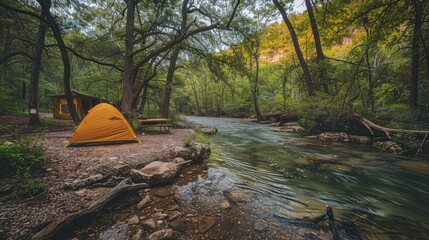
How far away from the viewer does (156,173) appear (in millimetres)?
3883

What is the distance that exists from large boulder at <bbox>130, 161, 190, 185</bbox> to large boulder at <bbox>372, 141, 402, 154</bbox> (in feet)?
32.3

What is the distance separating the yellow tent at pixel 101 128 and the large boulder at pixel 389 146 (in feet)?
38.9

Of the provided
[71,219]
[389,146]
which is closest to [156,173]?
[71,219]

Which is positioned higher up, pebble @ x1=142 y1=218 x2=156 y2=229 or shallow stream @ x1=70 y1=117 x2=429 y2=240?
pebble @ x1=142 y1=218 x2=156 y2=229

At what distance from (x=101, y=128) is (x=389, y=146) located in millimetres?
12810

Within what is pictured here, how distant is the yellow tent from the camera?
5.86 metres

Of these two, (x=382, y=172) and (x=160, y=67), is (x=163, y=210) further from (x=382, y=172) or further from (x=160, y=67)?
(x=160, y=67)

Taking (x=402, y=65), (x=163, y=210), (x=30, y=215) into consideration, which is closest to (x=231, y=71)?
(x=163, y=210)

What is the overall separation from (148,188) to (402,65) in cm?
1824

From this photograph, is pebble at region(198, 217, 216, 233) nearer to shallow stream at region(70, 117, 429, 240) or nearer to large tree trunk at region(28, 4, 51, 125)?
shallow stream at region(70, 117, 429, 240)

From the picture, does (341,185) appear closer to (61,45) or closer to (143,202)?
(143,202)

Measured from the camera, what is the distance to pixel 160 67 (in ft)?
50.1

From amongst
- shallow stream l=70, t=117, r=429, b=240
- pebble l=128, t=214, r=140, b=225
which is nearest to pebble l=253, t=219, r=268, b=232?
shallow stream l=70, t=117, r=429, b=240

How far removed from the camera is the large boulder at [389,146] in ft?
24.7
